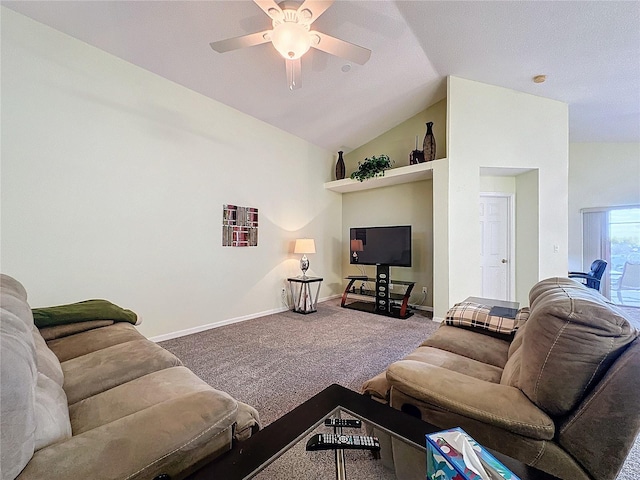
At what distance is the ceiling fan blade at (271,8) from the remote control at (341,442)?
2.55m

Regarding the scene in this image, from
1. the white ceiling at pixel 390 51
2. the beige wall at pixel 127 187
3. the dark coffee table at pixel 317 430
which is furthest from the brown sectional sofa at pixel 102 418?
the white ceiling at pixel 390 51

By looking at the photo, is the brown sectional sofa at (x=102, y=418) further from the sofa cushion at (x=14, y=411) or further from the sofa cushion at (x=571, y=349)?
the sofa cushion at (x=571, y=349)

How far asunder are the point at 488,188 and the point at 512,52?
6.17 ft

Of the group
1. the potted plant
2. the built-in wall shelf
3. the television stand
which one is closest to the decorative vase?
the built-in wall shelf

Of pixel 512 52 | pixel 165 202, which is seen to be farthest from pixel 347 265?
pixel 512 52

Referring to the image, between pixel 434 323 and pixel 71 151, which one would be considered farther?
pixel 434 323

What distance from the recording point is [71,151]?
8.60 feet

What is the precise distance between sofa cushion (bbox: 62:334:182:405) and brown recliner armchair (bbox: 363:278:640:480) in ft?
4.61

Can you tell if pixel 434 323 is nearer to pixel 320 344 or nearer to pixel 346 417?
pixel 320 344

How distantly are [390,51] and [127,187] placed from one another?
338 centimetres

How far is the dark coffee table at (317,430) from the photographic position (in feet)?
2.56

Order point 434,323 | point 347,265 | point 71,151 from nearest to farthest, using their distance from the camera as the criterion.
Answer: point 71,151 < point 434,323 < point 347,265

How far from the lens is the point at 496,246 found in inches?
175

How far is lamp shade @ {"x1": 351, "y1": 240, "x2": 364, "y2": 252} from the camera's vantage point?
499 cm
